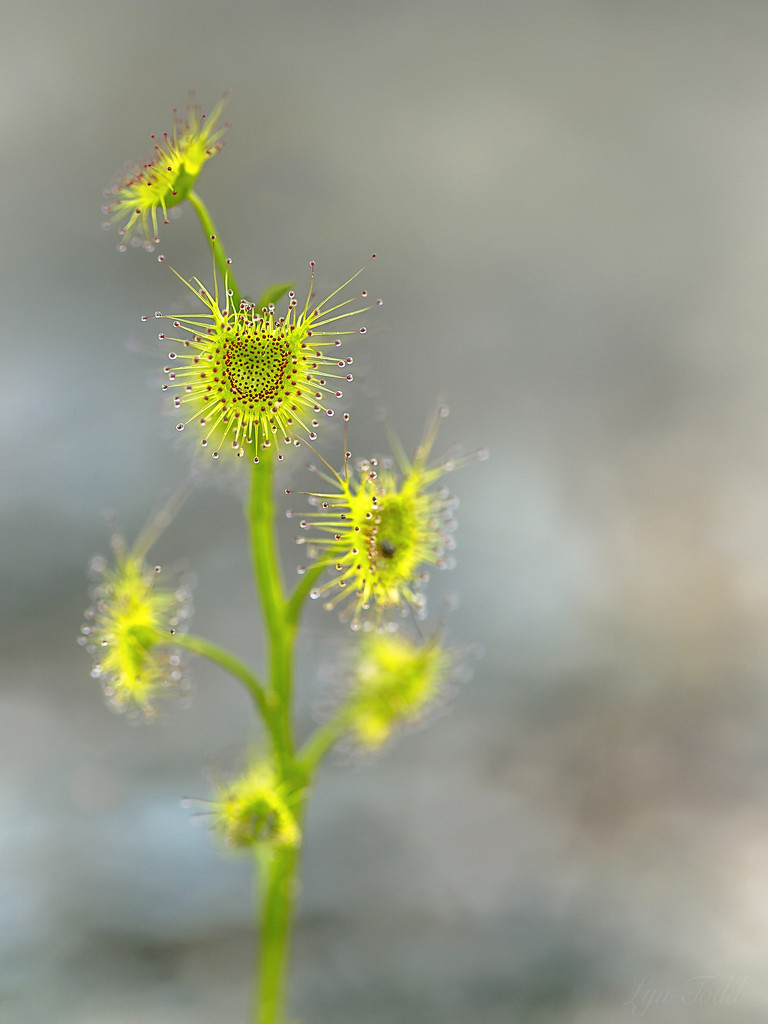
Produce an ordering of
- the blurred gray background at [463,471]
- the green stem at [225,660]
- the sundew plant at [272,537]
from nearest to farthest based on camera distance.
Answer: the sundew plant at [272,537], the green stem at [225,660], the blurred gray background at [463,471]

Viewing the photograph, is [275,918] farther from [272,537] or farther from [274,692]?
[272,537]

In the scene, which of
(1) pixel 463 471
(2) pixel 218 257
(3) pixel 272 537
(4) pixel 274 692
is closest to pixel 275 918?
(4) pixel 274 692

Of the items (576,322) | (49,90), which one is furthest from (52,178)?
(576,322)

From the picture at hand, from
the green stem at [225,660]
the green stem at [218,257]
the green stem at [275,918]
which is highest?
the green stem at [218,257]

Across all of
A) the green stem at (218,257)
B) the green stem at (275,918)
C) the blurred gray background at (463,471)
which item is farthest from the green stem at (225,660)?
the blurred gray background at (463,471)

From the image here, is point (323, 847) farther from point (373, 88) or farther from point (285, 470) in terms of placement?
point (373, 88)

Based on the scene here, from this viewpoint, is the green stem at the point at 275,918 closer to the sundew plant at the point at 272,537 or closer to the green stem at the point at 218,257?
the sundew plant at the point at 272,537

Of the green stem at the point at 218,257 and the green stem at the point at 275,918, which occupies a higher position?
the green stem at the point at 218,257

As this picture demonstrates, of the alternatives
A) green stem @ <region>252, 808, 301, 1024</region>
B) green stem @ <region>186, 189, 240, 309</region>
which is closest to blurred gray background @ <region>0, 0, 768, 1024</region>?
green stem @ <region>252, 808, 301, 1024</region>
